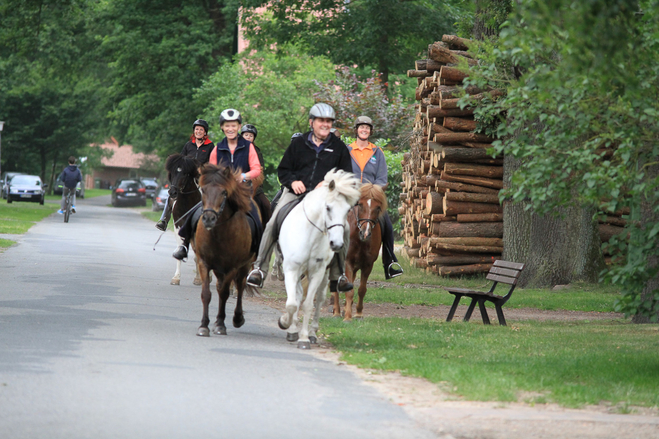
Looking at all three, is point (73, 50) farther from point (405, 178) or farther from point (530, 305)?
point (530, 305)

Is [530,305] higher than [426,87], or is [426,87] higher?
[426,87]

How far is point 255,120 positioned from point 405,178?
489 inches

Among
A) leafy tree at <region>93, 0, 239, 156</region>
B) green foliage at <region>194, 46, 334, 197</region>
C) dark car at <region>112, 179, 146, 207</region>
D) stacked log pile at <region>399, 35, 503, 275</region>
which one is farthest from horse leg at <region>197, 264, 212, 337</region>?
dark car at <region>112, 179, 146, 207</region>

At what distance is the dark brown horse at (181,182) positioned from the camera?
13.6 meters

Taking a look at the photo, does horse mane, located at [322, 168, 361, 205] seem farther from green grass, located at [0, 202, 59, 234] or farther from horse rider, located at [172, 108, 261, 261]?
green grass, located at [0, 202, 59, 234]

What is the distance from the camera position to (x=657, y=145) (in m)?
7.76

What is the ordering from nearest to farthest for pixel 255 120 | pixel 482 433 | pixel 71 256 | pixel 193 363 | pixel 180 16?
pixel 482 433 < pixel 193 363 < pixel 71 256 < pixel 255 120 < pixel 180 16

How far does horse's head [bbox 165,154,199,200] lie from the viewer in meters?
13.5

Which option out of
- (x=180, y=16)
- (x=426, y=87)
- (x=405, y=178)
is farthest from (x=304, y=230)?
(x=180, y=16)

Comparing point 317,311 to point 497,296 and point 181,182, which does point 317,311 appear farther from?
point 181,182

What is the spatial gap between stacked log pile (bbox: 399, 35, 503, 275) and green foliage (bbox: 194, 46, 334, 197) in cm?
1377

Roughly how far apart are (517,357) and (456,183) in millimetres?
9977

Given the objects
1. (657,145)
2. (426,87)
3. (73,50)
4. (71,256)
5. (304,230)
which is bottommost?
(71,256)

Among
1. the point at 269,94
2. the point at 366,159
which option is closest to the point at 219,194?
the point at 366,159
